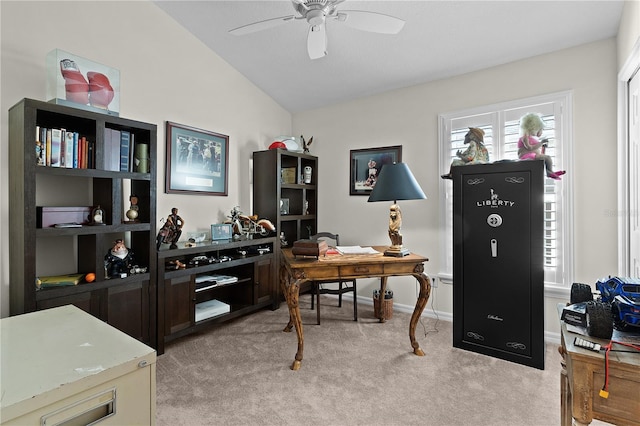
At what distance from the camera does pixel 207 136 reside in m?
3.47

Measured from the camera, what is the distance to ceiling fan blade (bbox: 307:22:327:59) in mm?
2111

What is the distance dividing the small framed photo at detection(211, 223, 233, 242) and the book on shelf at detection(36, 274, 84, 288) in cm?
118

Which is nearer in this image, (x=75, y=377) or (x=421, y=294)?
(x=75, y=377)

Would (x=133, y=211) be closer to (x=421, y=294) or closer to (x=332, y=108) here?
(x=421, y=294)

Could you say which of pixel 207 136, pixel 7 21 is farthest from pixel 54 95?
pixel 207 136

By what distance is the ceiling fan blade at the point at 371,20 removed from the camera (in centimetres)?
193

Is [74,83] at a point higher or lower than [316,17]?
lower

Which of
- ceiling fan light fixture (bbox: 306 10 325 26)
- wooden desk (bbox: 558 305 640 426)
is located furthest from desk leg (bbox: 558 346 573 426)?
ceiling fan light fixture (bbox: 306 10 325 26)

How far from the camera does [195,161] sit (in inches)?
133

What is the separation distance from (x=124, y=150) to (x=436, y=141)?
2946 mm

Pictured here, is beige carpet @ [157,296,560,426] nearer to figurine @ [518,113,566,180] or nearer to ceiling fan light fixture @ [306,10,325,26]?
figurine @ [518,113,566,180]

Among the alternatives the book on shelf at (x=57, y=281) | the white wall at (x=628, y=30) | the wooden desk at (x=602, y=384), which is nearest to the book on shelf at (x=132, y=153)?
the book on shelf at (x=57, y=281)

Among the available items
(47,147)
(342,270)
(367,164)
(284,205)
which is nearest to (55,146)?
(47,147)

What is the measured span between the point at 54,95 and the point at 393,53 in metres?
2.75
